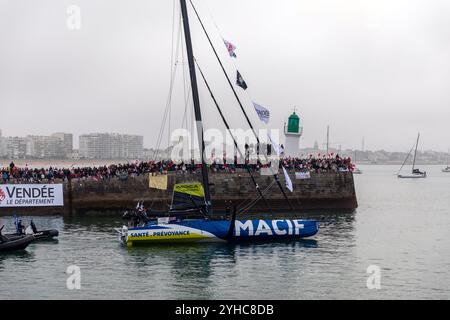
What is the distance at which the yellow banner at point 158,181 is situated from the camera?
48.1m

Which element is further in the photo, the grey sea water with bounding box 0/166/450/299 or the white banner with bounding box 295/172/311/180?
the white banner with bounding box 295/172/311/180

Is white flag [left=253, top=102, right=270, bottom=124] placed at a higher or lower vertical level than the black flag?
lower

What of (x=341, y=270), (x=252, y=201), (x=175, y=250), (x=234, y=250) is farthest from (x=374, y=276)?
(x=252, y=201)

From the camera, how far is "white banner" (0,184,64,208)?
1848 inches

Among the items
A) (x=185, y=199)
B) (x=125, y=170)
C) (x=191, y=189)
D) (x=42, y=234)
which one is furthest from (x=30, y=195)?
(x=191, y=189)

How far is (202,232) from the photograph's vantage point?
110ft

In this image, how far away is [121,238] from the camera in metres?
34.1

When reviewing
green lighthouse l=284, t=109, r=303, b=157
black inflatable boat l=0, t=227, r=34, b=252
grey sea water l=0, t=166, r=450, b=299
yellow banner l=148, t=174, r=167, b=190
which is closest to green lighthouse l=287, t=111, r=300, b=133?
green lighthouse l=284, t=109, r=303, b=157

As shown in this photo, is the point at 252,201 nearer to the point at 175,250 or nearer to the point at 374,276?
the point at 175,250

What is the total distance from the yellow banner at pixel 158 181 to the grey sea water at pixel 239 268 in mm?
8262

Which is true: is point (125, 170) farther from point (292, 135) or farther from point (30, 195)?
point (292, 135)

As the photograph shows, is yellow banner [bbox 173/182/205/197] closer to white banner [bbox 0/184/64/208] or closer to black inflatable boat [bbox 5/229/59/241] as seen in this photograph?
black inflatable boat [bbox 5/229/59/241]

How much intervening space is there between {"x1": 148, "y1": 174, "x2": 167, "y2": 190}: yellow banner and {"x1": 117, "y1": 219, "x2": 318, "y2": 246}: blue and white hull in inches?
551

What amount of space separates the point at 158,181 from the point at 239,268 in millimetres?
22097
